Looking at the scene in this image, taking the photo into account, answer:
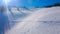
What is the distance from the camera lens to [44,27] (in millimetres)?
1299

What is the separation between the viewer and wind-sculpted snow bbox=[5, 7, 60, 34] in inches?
50.5

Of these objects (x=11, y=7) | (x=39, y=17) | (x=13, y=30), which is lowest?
(x=13, y=30)

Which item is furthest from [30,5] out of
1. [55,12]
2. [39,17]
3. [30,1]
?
[55,12]

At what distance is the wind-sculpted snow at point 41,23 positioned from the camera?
1282mm

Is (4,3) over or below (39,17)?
over

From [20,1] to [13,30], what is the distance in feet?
1.10

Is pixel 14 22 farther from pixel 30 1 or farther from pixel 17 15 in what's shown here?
pixel 30 1

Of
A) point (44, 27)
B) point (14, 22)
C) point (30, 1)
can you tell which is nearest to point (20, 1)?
point (30, 1)

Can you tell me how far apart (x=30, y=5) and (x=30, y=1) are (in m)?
0.04

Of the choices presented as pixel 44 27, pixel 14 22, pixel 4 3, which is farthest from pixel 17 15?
pixel 44 27

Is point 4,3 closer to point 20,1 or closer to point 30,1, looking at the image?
point 20,1

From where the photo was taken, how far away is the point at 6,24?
1339mm

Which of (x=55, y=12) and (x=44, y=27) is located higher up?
(x=55, y=12)

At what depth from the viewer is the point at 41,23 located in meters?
1.30
